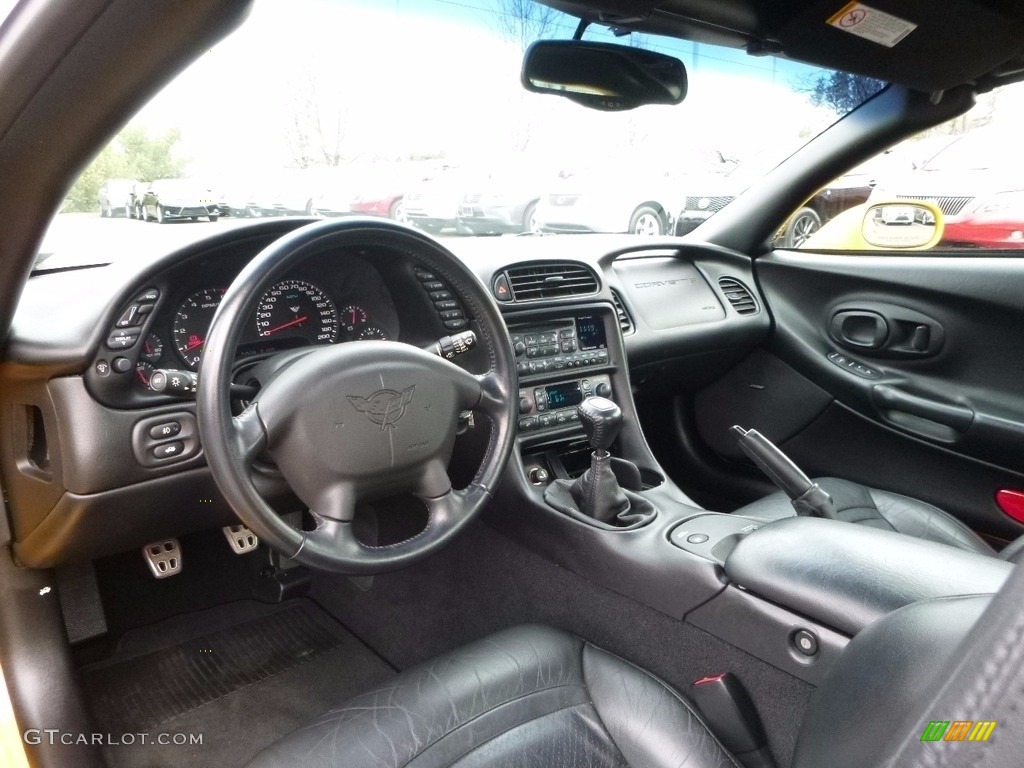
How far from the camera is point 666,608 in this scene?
1581 mm

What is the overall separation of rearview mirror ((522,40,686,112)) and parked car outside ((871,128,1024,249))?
104 cm

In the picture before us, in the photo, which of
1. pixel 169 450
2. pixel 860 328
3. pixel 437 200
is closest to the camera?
pixel 169 450

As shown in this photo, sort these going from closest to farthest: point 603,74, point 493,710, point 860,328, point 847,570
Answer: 1. point 847,570
2. point 493,710
3. point 603,74
4. point 860,328

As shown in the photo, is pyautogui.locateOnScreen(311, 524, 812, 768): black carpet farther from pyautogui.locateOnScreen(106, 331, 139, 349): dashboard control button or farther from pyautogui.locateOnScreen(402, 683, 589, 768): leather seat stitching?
pyautogui.locateOnScreen(106, 331, 139, 349): dashboard control button

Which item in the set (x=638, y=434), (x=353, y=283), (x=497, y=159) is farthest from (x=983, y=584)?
(x=497, y=159)

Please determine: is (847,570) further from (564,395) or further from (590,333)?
(590,333)

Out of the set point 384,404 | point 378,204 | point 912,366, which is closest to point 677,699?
point 384,404

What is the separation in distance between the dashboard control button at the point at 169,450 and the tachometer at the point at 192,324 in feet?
0.56

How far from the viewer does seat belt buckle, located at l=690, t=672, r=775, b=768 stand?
1392 mm

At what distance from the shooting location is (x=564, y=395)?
7.25 feet

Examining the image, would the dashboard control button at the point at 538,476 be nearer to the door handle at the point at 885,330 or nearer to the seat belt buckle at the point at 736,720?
the seat belt buckle at the point at 736,720

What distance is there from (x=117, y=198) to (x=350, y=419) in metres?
0.75

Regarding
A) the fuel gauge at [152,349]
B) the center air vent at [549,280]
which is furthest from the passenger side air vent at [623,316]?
the fuel gauge at [152,349]

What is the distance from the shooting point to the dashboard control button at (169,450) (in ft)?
5.14
